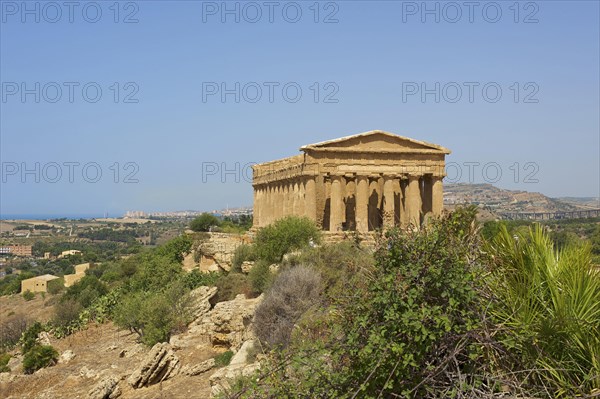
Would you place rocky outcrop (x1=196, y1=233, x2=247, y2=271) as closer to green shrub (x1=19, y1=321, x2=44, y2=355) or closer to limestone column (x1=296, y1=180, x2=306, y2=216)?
limestone column (x1=296, y1=180, x2=306, y2=216)

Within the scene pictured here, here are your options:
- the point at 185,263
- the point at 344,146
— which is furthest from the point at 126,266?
the point at 344,146

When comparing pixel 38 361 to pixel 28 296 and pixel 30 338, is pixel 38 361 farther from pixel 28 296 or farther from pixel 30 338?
pixel 28 296

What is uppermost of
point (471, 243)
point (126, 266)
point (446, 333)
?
point (471, 243)

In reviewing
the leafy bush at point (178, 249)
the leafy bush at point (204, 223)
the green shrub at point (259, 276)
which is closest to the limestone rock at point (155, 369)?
the green shrub at point (259, 276)

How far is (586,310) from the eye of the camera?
745 cm

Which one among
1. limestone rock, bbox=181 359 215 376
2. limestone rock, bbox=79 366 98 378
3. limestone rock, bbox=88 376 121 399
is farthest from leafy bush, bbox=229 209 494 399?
limestone rock, bbox=79 366 98 378

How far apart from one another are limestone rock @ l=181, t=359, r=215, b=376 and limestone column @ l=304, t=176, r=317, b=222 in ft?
43.9

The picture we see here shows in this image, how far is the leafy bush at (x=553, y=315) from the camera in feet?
23.8

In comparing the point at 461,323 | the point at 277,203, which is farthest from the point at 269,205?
the point at 461,323

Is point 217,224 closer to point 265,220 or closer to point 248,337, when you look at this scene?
point 265,220

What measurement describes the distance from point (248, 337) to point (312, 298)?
2662 millimetres

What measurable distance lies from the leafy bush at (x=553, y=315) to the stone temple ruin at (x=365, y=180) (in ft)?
78.6

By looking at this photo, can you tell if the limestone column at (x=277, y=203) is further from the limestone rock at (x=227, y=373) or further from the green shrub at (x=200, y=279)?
the limestone rock at (x=227, y=373)

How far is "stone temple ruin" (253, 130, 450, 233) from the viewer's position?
32844 millimetres
